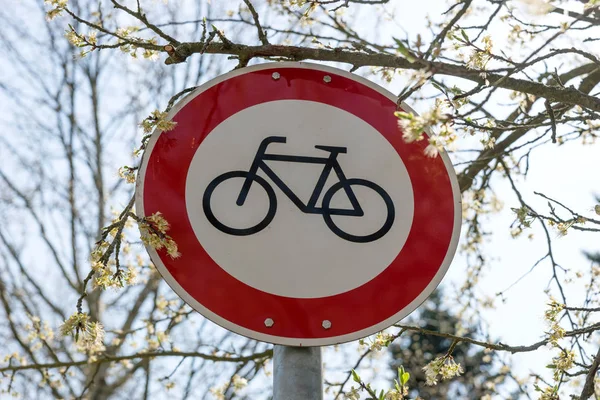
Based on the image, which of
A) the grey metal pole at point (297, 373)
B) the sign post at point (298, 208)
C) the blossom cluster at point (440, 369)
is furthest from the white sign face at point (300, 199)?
the blossom cluster at point (440, 369)

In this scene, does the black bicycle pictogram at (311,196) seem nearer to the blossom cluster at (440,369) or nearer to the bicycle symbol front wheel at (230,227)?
the bicycle symbol front wheel at (230,227)

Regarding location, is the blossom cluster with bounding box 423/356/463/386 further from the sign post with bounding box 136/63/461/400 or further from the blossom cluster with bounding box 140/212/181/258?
the blossom cluster with bounding box 140/212/181/258

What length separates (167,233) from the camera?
68.5 inches

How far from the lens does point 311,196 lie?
69.8 inches

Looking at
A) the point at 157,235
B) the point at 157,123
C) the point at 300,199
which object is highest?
the point at 157,123

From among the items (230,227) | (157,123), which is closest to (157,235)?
(230,227)

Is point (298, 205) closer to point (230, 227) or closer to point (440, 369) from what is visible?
point (230, 227)

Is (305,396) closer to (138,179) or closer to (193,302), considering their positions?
(193,302)

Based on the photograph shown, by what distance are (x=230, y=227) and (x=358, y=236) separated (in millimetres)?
303

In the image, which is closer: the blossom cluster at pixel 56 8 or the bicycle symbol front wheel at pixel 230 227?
the bicycle symbol front wheel at pixel 230 227

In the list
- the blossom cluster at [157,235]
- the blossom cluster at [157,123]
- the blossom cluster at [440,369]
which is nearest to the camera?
the blossom cluster at [157,235]

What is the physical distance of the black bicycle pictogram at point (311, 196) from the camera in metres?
1.76

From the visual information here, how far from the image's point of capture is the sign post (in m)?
1.70

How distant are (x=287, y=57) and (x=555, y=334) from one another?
1.19m
